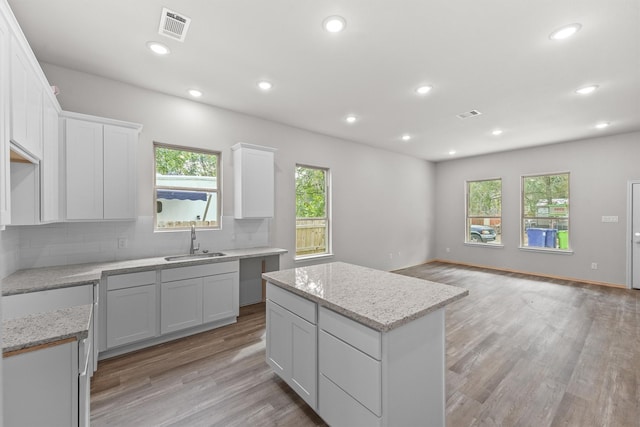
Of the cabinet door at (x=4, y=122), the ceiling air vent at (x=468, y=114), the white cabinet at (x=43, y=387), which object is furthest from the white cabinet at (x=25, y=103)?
the ceiling air vent at (x=468, y=114)

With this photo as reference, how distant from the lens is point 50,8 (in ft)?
6.82

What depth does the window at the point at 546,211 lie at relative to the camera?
5734mm

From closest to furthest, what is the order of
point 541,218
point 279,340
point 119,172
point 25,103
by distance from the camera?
point 25,103 → point 279,340 → point 119,172 → point 541,218

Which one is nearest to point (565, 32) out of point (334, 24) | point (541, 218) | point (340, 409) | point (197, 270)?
point (334, 24)

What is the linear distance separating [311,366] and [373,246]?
14.6ft

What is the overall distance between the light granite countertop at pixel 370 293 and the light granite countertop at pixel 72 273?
1369 mm

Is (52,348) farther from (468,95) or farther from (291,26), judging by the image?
(468,95)

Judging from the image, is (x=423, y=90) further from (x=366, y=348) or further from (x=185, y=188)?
(x=185, y=188)

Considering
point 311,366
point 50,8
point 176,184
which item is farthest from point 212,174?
point 311,366

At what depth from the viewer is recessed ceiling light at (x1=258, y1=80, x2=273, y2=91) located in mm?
3182

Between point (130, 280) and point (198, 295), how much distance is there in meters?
0.70

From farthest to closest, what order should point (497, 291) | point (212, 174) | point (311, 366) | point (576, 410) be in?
point (497, 291)
point (212, 174)
point (576, 410)
point (311, 366)

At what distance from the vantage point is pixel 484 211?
272 inches

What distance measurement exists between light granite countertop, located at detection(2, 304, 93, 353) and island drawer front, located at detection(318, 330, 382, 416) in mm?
1240
